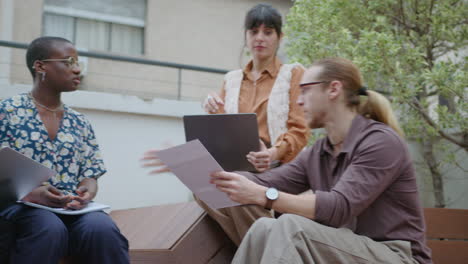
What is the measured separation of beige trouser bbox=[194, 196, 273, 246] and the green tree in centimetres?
252

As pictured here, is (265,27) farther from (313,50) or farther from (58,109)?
(313,50)

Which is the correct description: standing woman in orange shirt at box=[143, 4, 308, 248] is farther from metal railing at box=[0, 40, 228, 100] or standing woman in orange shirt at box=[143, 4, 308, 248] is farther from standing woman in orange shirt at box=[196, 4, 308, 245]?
metal railing at box=[0, 40, 228, 100]

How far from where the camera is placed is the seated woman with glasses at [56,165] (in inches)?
100

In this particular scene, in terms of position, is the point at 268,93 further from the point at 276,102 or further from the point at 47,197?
the point at 47,197

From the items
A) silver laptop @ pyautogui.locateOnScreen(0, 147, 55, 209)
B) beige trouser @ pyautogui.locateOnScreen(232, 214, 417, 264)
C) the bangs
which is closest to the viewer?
beige trouser @ pyautogui.locateOnScreen(232, 214, 417, 264)

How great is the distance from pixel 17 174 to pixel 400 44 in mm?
3973

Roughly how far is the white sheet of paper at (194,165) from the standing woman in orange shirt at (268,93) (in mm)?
749

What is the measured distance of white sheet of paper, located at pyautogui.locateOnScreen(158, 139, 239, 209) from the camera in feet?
7.02

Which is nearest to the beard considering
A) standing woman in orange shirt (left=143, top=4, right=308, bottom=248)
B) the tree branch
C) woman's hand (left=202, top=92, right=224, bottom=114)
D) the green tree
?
standing woman in orange shirt (left=143, top=4, right=308, bottom=248)

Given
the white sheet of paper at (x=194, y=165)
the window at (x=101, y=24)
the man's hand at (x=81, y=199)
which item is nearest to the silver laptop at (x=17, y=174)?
the man's hand at (x=81, y=199)

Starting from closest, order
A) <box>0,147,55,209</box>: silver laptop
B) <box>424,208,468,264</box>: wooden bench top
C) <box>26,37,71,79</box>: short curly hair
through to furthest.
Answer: <box>0,147,55,209</box>: silver laptop
<box>26,37,71,79</box>: short curly hair
<box>424,208,468,264</box>: wooden bench top

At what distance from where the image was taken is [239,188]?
89.4 inches

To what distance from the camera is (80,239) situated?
8.68ft

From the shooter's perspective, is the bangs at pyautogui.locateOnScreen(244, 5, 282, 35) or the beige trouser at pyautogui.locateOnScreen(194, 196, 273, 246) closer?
the beige trouser at pyautogui.locateOnScreen(194, 196, 273, 246)
